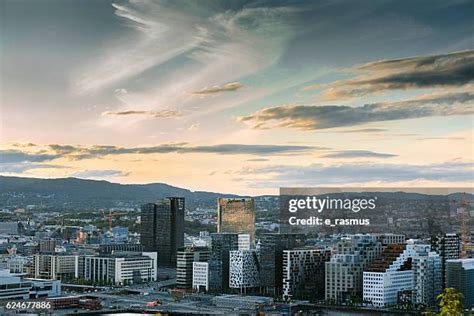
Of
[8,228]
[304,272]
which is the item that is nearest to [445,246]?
[304,272]

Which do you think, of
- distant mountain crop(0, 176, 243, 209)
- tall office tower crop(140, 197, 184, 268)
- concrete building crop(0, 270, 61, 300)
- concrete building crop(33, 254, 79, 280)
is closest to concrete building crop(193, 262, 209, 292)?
distant mountain crop(0, 176, 243, 209)

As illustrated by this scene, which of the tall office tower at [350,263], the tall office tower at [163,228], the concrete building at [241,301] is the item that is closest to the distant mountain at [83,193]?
the tall office tower at [163,228]

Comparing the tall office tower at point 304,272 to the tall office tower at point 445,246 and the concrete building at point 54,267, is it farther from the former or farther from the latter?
the concrete building at point 54,267

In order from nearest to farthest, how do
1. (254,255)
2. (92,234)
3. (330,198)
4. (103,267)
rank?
(330,198) → (254,255) → (103,267) → (92,234)

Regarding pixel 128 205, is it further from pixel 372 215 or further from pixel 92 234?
pixel 372 215

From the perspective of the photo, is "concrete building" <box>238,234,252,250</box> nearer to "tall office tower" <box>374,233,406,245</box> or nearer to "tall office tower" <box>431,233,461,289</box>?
"tall office tower" <box>374,233,406,245</box>

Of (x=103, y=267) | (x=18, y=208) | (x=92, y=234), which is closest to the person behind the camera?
(x=103, y=267)

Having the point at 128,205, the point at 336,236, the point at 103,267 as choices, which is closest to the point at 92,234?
the point at 128,205
